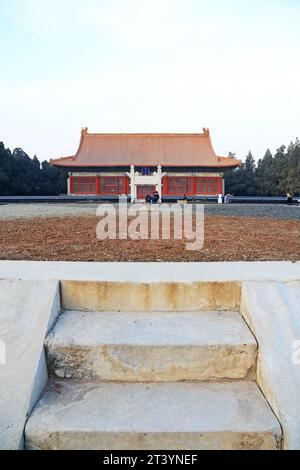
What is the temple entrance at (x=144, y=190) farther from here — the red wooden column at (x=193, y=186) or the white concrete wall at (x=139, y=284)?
the white concrete wall at (x=139, y=284)

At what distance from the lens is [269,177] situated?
134 ft

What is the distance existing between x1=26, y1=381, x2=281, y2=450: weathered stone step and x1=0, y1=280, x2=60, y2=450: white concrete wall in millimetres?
57

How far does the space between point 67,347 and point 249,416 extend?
79cm

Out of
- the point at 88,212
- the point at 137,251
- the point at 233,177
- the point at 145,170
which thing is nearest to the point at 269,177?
the point at 233,177

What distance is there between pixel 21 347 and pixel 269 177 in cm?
4218

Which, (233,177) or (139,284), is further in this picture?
(233,177)

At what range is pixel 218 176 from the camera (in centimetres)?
2766

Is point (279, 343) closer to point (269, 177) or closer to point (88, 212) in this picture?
point (88, 212)

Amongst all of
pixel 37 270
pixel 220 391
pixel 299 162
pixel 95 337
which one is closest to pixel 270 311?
pixel 220 391

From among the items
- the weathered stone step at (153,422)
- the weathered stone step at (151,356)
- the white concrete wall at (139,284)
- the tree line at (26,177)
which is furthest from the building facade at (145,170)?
the weathered stone step at (153,422)

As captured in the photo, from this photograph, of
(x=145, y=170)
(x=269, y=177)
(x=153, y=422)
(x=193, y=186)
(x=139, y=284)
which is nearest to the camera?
(x=153, y=422)

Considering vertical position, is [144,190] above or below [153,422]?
above

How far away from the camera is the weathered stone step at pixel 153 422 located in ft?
4.34

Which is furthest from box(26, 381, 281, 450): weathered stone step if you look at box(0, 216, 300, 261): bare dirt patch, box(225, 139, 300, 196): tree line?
box(225, 139, 300, 196): tree line
